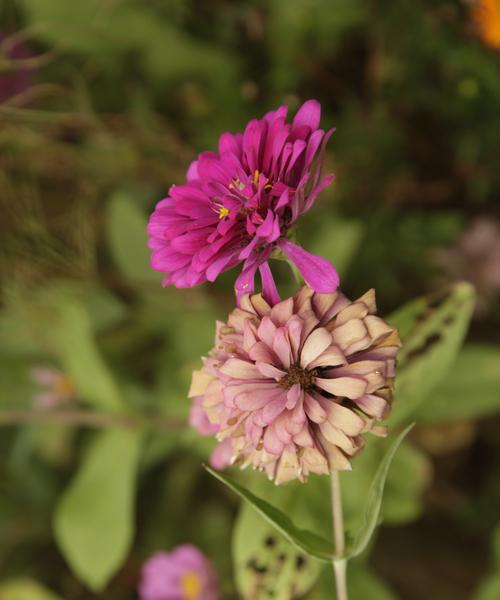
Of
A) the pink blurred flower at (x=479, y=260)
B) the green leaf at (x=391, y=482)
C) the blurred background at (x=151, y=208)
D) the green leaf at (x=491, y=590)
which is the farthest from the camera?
the pink blurred flower at (x=479, y=260)

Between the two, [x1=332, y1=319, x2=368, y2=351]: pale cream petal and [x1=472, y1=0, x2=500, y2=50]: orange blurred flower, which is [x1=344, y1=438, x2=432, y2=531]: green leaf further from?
[x1=472, y1=0, x2=500, y2=50]: orange blurred flower

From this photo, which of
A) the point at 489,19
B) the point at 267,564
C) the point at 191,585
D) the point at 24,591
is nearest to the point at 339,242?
the point at 489,19

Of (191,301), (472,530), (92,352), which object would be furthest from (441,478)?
(92,352)

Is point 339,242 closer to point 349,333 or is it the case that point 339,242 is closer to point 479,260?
point 479,260

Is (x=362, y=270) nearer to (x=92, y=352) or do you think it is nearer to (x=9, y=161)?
(x=92, y=352)

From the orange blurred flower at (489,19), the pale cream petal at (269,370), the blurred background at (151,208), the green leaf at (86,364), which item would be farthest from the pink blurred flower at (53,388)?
the orange blurred flower at (489,19)

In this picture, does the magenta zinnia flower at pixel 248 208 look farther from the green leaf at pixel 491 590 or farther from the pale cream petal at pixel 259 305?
the green leaf at pixel 491 590
